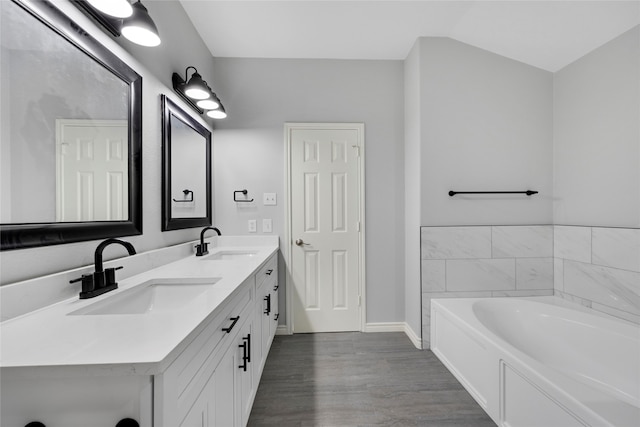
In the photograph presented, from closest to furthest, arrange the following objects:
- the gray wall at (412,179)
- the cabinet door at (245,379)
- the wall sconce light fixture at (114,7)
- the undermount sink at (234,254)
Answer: the wall sconce light fixture at (114,7), the cabinet door at (245,379), the undermount sink at (234,254), the gray wall at (412,179)

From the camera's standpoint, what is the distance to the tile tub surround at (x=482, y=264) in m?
2.23

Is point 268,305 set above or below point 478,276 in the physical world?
below

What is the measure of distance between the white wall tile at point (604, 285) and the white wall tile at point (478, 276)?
0.40 m

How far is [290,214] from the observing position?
2541 millimetres

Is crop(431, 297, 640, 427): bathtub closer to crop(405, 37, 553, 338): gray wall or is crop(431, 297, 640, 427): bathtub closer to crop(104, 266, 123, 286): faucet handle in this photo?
crop(405, 37, 553, 338): gray wall

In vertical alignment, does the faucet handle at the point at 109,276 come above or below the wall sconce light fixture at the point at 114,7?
below

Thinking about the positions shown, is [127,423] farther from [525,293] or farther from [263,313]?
[525,293]

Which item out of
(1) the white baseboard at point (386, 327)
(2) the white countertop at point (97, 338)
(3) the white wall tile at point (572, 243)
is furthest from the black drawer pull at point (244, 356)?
(3) the white wall tile at point (572, 243)

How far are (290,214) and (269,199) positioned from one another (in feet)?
0.82

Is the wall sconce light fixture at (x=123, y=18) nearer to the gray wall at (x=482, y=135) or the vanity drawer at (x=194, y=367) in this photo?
the vanity drawer at (x=194, y=367)

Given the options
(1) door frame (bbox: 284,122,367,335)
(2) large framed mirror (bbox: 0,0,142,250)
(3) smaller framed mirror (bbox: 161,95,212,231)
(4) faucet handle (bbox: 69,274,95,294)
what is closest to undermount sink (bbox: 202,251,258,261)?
(3) smaller framed mirror (bbox: 161,95,212,231)

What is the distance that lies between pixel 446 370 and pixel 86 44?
283 centimetres

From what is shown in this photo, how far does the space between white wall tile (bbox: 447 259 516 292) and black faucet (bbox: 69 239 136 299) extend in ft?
7.43

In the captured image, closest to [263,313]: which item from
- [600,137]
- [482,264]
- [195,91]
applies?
[195,91]
